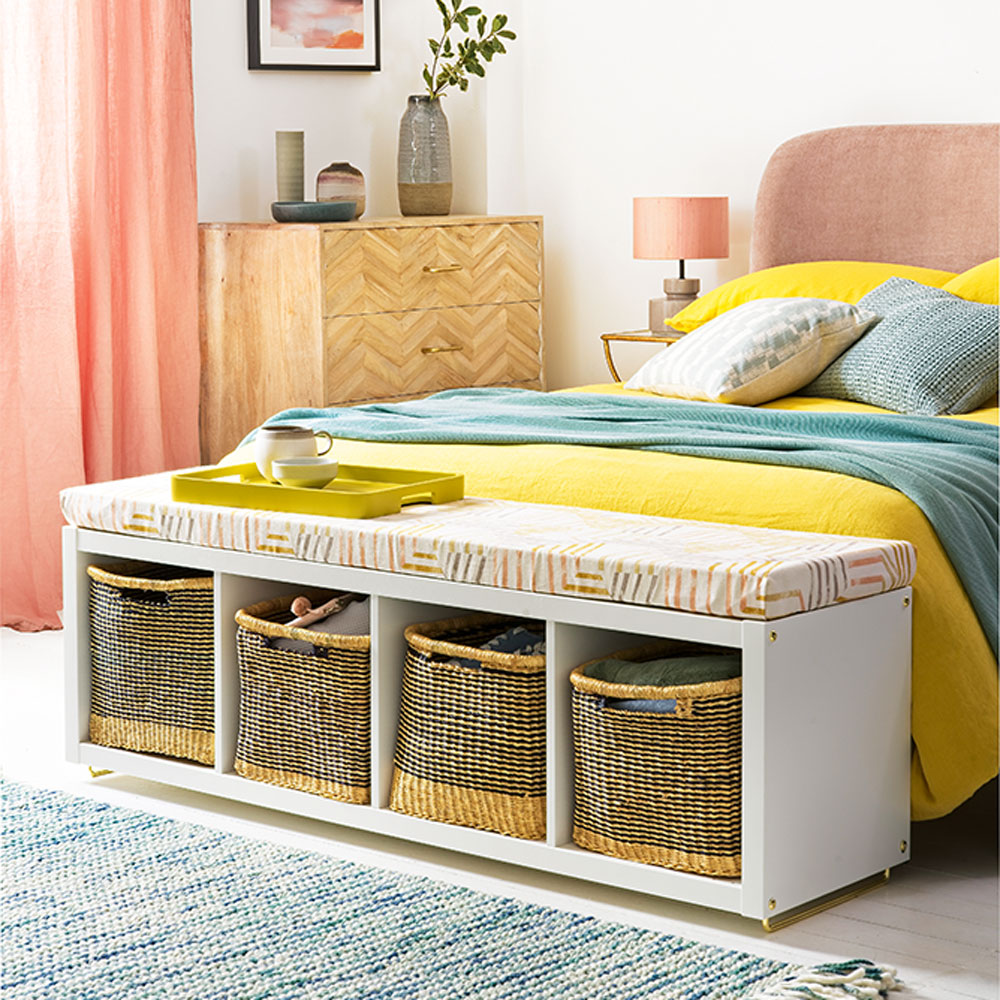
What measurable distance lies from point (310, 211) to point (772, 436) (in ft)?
7.08

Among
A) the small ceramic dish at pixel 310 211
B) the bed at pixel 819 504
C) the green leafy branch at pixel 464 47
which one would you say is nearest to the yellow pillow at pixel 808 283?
the bed at pixel 819 504

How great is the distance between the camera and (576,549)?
2355mm

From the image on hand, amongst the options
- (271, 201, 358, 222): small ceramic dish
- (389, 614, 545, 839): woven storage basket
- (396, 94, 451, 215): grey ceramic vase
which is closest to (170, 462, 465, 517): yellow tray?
(389, 614, 545, 839): woven storage basket

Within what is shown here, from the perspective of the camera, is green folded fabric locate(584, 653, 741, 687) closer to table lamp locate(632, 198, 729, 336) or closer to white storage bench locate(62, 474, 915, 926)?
white storage bench locate(62, 474, 915, 926)

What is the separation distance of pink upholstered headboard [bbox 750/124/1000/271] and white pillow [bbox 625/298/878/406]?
73 cm

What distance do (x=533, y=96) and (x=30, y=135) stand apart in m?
1.76

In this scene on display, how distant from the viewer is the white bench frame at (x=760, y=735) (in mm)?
2189

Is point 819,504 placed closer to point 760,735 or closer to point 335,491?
point 760,735

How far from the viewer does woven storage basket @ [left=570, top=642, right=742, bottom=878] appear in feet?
7.32

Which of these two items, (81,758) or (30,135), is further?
(30,135)

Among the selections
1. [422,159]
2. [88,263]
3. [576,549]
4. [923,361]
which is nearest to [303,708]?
[576,549]

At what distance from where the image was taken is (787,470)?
2621 mm

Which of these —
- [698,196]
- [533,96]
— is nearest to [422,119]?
[533,96]

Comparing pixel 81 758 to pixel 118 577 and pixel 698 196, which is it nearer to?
pixel 118 577
